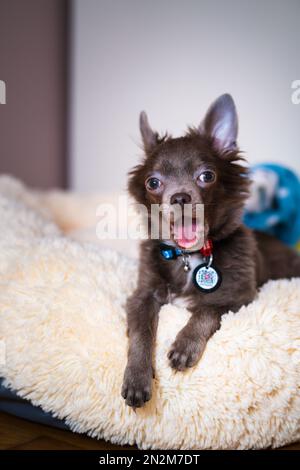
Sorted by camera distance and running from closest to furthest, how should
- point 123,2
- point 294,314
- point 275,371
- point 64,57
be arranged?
point 275,371
point 294,314
point 123,2
point 64,57

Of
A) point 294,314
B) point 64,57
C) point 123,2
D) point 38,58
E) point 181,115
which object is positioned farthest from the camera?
point 64,57

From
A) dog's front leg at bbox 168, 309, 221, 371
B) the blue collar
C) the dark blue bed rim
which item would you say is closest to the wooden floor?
the dark blue bed rim

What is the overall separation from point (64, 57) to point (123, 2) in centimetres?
134

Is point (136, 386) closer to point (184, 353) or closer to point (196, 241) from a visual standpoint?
point (184, 353)

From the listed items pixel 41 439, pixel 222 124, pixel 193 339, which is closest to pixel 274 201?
pixel 222 124

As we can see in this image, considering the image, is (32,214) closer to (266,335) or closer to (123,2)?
(266,335)

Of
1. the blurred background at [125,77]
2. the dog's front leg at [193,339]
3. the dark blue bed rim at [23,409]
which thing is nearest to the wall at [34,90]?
the blurred background at [125,77]

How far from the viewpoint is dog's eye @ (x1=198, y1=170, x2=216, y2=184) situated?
1.82 metres

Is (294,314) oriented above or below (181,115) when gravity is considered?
below

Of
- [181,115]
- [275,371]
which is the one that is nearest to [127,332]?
[275,371]

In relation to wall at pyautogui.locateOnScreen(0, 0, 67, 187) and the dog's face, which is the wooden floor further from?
wall at pyautogui.locateOnScreen(0, 0, 67, 187)

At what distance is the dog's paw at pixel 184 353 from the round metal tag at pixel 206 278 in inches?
10.7

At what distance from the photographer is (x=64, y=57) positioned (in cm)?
480

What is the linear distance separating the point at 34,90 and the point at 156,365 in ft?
11.4
